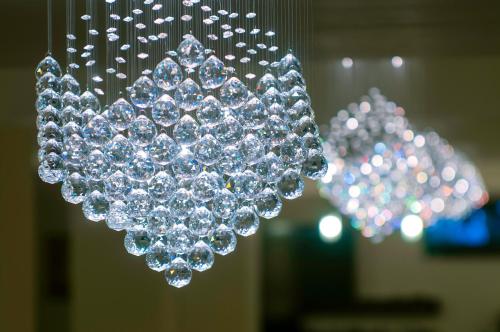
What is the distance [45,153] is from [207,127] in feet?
2.15

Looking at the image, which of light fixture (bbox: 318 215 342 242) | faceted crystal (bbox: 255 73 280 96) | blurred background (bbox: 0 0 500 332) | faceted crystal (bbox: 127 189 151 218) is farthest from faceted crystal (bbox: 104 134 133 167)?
light fixture (bbox: 318 215 342 242)

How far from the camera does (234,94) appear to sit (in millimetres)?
3459

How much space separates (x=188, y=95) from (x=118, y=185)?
40cm

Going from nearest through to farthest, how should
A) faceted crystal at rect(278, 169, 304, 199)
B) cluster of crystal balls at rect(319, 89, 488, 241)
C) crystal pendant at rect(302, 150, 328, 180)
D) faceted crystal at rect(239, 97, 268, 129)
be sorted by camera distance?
faceted crystal at rect(239, 97, 268, 129) < faceted crystal at rect(278, 169, 304, 199) < crystal pendant at rect(302, 150, 328, 180) < cluster of crystal balls at rect(319, 89, 488, 241)

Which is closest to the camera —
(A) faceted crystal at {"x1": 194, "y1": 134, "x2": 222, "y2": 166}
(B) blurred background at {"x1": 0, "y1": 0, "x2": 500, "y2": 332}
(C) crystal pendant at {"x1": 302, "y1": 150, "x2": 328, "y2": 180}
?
(A) faceted crystal at {"x1": 194, "y1": 134, "x2": 222, "y2": 166}

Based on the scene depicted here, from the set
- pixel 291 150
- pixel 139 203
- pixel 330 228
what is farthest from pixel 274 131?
pixel 330 228

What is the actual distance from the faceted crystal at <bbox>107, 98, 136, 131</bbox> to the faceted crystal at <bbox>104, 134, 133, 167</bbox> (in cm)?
7

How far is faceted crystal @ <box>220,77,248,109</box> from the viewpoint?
11.3 feet

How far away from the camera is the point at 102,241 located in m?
8.84

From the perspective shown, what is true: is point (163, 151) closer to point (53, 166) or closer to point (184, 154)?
point (184, 154)

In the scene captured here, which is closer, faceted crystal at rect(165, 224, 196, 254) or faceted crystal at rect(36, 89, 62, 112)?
faceted crystal at rect(165, 224, 196, 254)

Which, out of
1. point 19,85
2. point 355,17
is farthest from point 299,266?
point 355,17

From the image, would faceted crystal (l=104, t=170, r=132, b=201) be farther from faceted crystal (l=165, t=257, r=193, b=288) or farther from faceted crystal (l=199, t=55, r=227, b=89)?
faceted crystal (l=199, t=55, r=227, b=89)

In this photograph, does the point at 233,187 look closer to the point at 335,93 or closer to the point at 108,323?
the point at 335,93
